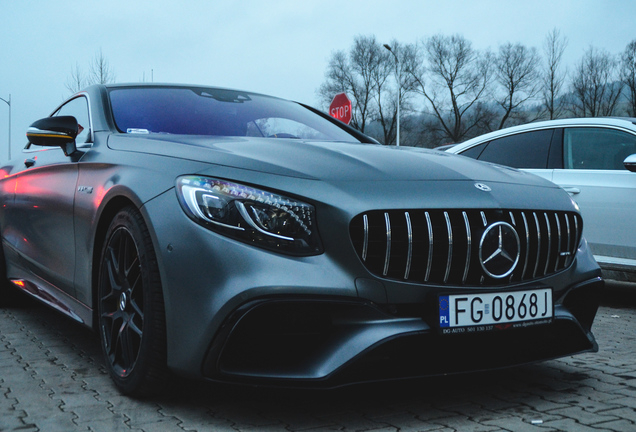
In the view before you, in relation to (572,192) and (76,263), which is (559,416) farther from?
(572,192)

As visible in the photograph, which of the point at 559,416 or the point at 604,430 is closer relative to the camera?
the point at 604,430

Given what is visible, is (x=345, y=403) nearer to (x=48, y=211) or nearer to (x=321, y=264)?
(x=321, y=264)

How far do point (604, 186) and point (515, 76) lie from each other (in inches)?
1827

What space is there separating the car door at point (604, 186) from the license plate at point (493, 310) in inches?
110

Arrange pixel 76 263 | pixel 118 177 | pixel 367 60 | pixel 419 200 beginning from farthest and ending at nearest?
1. pixel 367 60
2. pixel 76 263
3. pixel 118 177
4. pixel 419 200

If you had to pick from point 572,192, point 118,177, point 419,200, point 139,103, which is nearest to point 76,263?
point 118,177

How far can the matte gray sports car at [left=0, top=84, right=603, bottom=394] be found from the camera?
2.35m

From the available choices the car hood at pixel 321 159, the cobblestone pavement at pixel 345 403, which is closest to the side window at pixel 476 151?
the cobblestone pavement at pixel 345 403

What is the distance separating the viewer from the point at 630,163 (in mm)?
4996

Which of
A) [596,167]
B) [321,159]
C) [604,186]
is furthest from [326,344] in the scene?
[596,167]

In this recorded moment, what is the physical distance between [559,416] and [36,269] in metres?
2.97

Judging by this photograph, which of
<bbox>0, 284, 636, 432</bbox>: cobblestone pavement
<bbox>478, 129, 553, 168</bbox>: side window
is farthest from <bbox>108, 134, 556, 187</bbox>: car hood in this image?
<bbox>478, 129, 553, 168</bbox>: side window

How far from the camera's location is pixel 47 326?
4.46m

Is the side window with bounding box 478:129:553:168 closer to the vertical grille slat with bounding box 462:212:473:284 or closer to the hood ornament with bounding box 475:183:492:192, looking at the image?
the hood ornament with bounding box 475:183:492:192
